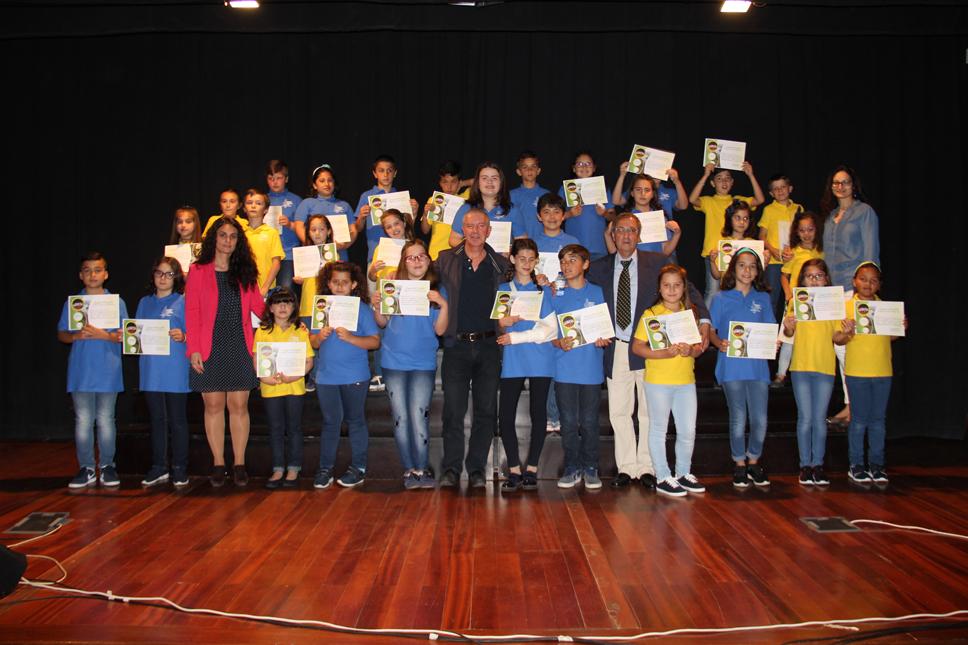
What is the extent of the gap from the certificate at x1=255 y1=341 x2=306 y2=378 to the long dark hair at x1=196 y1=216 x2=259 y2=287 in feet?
1.53

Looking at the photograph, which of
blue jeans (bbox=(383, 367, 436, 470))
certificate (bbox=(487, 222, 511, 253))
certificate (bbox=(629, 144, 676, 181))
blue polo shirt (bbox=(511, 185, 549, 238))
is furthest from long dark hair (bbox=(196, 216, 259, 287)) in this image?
certificate (bbox=(629, 144, 676, 181))

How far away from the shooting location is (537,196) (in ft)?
20.2

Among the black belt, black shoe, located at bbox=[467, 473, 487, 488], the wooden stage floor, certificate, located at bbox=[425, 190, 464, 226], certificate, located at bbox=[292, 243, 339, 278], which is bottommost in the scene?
the wooden stage floor

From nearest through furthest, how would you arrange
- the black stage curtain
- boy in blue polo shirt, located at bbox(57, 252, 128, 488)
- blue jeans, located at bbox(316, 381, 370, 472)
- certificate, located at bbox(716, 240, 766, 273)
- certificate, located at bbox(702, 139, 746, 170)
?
blue jeans, located at bbox(316, 381, 370, 472)
boy in blue polo shirt, located at bbox(57, 252, 128, 488)
certificate, located at bbox(716, 240, 766, 273)
certificate, located at bbox(702, 139, 746, 170)
the black stage curtain

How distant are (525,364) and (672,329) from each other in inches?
36.4

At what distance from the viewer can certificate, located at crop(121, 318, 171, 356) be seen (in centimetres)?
515

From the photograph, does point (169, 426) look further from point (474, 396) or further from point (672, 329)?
point (672, 329)

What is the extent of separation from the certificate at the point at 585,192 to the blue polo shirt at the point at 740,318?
122cm

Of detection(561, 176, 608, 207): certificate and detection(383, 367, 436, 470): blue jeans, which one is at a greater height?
detection(561, 176, 608, 207): certificate

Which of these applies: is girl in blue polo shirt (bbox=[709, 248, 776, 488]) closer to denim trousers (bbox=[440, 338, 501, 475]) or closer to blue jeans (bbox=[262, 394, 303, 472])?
denim trousers (bbox=[440, 338, 501, 475])

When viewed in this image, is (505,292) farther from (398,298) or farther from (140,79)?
(140,79)

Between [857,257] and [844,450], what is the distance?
4.57ft

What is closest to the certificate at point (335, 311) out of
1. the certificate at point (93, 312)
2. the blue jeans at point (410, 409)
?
the blue jeans at point (410, 409)

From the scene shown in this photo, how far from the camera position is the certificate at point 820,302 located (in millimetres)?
5020
